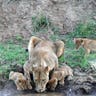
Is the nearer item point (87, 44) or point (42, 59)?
point (42, 59)

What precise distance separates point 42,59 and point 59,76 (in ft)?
1.72

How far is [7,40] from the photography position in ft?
48.6

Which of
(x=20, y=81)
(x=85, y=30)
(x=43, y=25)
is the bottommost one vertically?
(x=20, y=81)

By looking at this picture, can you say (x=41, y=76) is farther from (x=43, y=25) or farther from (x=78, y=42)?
(x=43, y=25)

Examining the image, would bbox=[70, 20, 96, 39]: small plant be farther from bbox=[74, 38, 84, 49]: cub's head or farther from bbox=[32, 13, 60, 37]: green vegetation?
bbox=[74, 38, 84, 49]: cub's head

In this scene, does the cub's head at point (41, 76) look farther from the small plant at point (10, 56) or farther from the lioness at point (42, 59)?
the small plant at point (10, 56)

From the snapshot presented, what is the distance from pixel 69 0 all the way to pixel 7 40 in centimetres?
250

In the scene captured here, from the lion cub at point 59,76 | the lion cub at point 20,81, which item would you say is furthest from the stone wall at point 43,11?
the lion cub at point 20,81

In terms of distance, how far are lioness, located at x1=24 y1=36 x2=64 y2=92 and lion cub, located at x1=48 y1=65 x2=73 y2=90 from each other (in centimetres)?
14

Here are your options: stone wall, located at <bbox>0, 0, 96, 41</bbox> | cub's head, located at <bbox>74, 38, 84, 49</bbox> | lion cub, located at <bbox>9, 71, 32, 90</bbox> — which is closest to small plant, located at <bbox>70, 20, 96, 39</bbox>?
stone wall, located at <bbox>0, 0, 96, 41</bbox>

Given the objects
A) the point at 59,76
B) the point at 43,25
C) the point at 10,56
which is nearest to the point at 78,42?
the point at 10,56

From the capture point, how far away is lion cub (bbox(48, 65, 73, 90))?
37.7 feet

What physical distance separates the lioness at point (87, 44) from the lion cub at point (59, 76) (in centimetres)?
169

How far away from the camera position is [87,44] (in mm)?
13617
